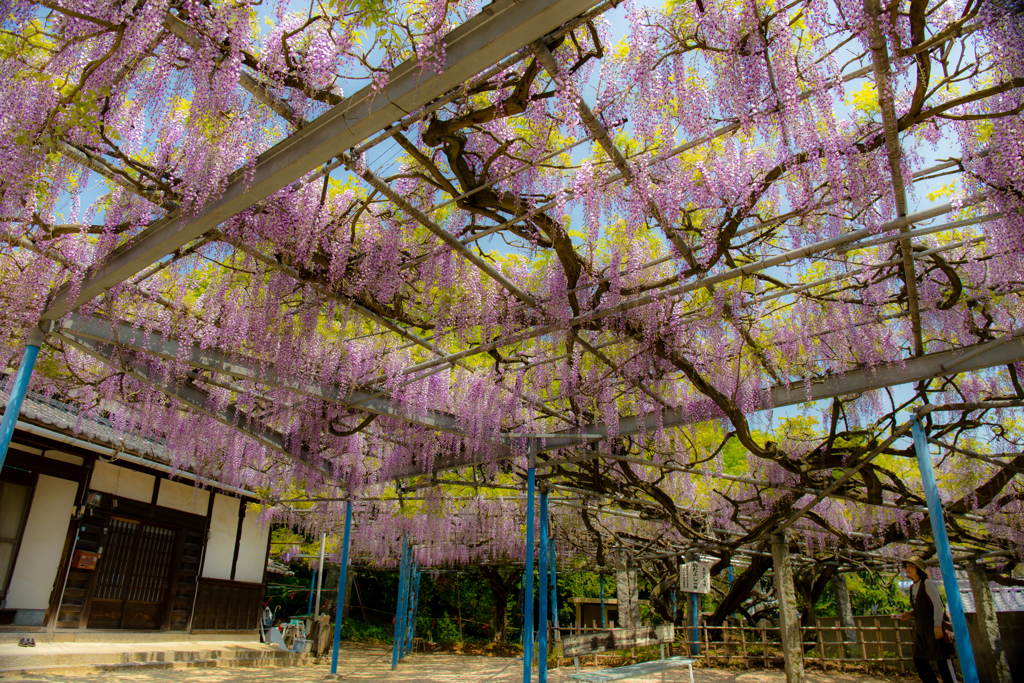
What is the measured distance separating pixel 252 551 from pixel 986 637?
11081mm

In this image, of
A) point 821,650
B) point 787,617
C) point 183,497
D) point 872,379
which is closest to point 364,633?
point 183,497

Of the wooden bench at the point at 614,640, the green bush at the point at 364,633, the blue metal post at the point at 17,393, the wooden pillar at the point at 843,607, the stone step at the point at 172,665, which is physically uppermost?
the blue metal post at the point at 17,393

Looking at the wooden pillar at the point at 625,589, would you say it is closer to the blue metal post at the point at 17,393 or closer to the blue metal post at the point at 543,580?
the blue metal post at the point at 543,580

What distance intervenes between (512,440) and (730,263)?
345cm

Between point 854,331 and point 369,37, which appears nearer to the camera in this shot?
point 369,37

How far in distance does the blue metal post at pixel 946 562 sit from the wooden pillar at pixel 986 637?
4651 millimetres

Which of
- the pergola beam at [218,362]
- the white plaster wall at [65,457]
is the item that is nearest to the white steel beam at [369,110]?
the pergola beam at [218,362]

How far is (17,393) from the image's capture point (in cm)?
394

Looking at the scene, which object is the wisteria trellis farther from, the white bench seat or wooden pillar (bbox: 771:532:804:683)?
the white bench seat

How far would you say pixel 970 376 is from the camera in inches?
240

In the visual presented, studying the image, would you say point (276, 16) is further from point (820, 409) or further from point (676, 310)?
point (820, 409)

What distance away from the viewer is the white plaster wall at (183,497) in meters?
9.06

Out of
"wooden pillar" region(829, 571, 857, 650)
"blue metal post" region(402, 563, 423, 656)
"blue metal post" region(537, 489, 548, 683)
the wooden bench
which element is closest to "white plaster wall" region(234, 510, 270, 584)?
"blue metal post" region(402, 563, 423, 656)

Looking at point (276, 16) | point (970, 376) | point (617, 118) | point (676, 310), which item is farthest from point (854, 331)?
point (276, 16)
